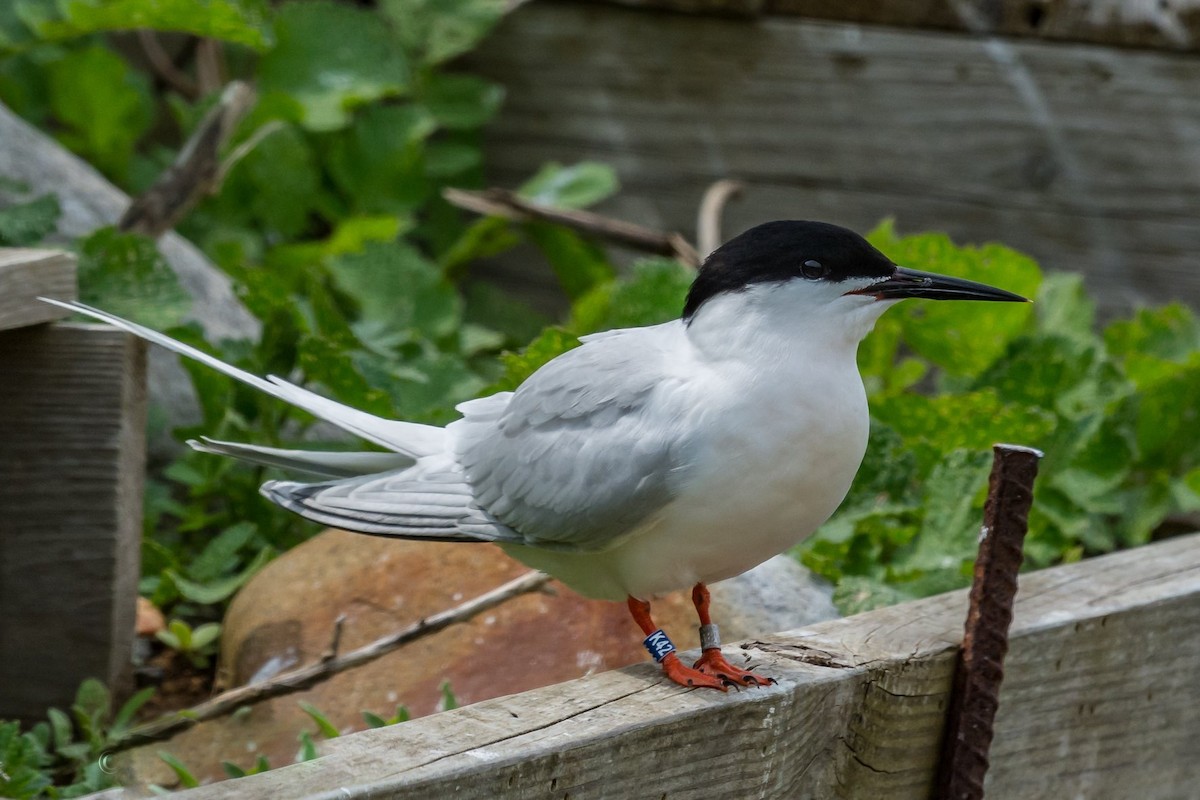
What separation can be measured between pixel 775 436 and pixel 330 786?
2.25ft

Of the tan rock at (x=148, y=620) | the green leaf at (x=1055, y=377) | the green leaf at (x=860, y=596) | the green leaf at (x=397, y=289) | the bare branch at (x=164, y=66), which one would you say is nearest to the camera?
the green leaf at (x=860, y=596)

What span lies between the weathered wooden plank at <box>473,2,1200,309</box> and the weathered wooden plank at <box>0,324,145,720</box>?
2082mm

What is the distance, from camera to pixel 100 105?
153 inches

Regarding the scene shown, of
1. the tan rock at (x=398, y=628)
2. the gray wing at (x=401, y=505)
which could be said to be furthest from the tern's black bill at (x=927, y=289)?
the tan rock at (x=398, y=628)

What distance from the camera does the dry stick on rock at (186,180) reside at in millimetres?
3238

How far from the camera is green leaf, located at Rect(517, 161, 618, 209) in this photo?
12.7 feet

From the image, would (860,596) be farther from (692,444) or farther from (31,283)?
(31,283)

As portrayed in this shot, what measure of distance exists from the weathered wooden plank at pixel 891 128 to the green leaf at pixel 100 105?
1.16 metres

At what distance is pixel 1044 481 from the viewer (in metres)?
3.11

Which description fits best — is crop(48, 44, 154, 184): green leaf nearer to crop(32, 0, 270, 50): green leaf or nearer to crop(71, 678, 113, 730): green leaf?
crop(32, 0, 270, 50): green leaf

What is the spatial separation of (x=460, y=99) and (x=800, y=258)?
8.53ft

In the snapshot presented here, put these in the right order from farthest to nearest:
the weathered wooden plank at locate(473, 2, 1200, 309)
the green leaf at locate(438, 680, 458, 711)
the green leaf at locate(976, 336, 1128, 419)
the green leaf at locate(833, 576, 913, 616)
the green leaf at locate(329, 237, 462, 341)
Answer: the weathered wooden plank at locate(473, 2, 1200, 309) < the green leaf at locate(329, 237, 462, 341) < the green leaf at locate(976, 336, 1128, 419) < the green leaf at locate(833, 576, 913, 616) < the green leaf at locate(438, 680, 458, 711)

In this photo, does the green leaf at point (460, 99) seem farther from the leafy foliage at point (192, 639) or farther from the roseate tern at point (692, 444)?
the roseate tern at point (692, 444)

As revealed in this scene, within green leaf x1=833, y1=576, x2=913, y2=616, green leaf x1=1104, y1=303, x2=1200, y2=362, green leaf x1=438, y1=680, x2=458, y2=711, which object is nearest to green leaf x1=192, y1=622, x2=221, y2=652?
green leaf x1=438, y1=680, x2=458, y2=711
